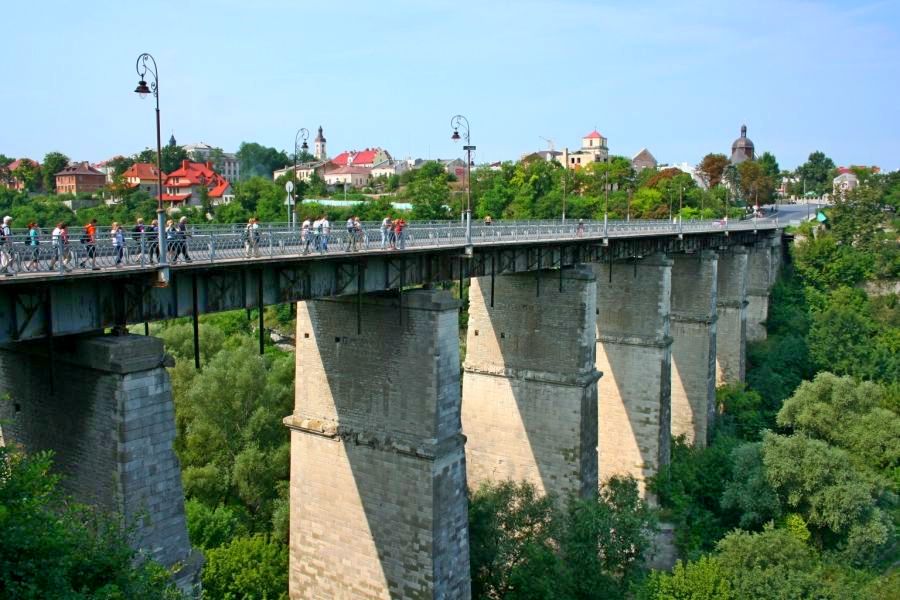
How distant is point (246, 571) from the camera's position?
22531 mm

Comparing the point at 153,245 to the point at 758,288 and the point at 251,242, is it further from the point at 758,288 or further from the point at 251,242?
the point at 758,288

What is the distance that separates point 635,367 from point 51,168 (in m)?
99.8

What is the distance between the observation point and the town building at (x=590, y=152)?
146250 mm

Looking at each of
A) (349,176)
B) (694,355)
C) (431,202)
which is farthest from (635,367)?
(349,176)

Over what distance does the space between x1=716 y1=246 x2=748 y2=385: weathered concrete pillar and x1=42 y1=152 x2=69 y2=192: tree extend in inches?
3717

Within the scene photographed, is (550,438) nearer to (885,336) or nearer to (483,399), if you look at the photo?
(483,399)

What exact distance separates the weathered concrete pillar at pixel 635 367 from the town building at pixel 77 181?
282 ft

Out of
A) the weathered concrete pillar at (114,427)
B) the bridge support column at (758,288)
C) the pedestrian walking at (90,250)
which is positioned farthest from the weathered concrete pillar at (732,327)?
the pedestrian walking at (90,250)

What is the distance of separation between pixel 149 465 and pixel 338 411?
819 cm

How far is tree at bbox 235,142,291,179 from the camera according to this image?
540 ft

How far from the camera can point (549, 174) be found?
92.2m

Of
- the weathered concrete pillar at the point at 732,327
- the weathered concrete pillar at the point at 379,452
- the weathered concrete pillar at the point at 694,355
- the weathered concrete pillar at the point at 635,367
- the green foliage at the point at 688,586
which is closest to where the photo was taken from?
the weathered concrete pillar at the point at 379,452

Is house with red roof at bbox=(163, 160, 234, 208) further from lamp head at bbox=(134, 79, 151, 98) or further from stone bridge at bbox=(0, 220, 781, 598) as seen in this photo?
lamp head at bbox=(134, 79, 151, 98)

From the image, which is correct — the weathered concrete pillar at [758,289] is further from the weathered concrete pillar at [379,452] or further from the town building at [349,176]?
the town building at [349,176]
